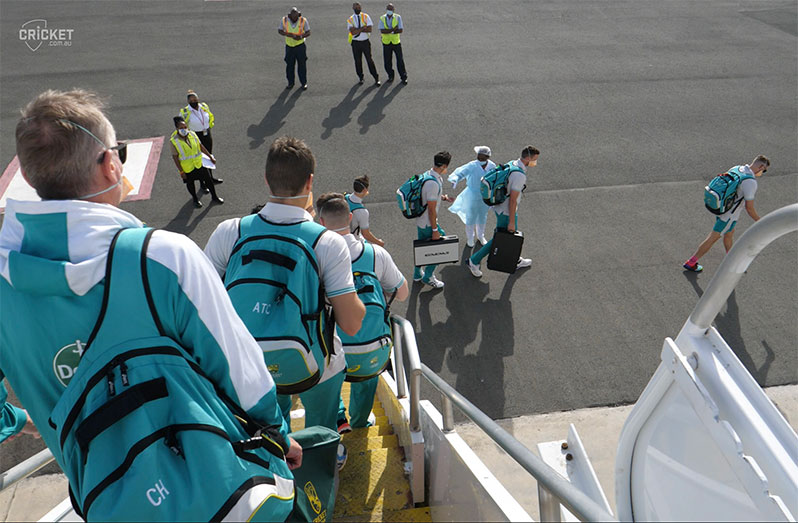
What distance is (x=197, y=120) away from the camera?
30.6 ft

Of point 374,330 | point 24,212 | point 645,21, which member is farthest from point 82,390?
point 645,21

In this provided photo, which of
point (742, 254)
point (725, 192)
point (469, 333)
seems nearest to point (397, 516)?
point (742, 254)

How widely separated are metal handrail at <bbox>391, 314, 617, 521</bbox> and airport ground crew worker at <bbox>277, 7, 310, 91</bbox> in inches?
377

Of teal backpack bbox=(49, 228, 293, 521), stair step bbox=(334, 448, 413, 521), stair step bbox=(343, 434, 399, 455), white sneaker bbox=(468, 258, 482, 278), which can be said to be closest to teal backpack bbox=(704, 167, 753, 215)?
white sneaker bbox=(468, 258, 482, 278)

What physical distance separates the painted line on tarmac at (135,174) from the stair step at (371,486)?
24.2ft

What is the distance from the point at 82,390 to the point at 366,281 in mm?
2381

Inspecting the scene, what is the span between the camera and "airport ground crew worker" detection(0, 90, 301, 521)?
1.52m

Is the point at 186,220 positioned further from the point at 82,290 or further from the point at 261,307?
the point at 82,290

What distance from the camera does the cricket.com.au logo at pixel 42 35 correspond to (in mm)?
16016

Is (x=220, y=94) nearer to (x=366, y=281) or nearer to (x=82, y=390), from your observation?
(x=366, y=281)

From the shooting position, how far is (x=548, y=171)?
1024 cm

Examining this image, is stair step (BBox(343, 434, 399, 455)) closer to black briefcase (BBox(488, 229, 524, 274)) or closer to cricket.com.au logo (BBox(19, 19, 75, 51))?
black briefcase (BBox(488, 229, 524, 274))

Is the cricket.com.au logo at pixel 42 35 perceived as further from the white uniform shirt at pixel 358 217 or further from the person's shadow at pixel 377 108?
the white uniform shirt at pixel 358 217

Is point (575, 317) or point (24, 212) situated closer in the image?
point (24, 212)
